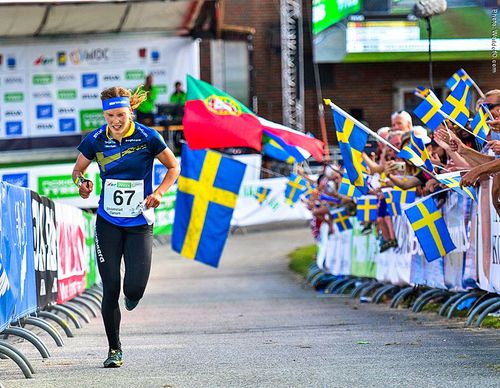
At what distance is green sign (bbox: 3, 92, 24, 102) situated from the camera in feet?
108

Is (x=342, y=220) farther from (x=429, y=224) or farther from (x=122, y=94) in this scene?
(x=122, y=94)

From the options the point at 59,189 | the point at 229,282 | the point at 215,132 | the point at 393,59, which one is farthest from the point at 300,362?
the point at 393,59

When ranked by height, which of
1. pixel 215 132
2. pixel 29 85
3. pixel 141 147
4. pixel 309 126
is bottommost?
pixel 309 126

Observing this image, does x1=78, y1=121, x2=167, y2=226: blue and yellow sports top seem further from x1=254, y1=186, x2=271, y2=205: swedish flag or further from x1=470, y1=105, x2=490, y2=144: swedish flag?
x1=254, y1=186, x2=271, y2=205: swedish flag

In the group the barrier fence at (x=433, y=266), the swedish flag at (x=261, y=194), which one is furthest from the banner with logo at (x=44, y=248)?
the swedish flag at (x=261, y=194)

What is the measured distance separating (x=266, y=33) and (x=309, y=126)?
11.0 feet

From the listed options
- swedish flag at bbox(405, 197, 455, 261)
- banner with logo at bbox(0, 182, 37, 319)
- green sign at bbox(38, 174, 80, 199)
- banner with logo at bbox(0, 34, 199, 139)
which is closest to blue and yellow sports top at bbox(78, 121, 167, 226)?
banner with logo at bbox(0, 182, 37, 319)

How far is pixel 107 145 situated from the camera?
9.34m

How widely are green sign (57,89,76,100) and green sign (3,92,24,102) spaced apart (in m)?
0.97

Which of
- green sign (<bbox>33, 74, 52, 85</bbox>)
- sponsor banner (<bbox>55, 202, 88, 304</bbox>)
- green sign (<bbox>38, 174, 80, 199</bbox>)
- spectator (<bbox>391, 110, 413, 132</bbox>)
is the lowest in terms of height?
green sign (<bbox>38, 174, 80, 199</bbox>)

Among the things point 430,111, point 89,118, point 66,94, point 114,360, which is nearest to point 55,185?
point 89,118

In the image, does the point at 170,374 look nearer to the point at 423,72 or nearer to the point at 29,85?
the point at 29,85

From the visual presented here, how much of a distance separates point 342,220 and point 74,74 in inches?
618

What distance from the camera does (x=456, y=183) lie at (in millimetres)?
11523
